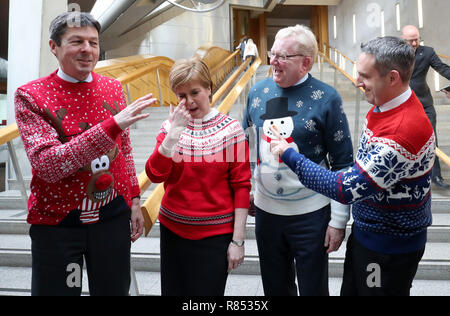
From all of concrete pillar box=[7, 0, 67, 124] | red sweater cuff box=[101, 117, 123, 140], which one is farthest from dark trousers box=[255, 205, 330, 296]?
concrete pillar box=[7, 0, 67, 124]

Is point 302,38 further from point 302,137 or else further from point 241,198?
point 241,198

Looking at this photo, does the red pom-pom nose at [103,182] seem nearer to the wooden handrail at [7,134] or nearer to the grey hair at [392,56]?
the grey hair at [392,56]

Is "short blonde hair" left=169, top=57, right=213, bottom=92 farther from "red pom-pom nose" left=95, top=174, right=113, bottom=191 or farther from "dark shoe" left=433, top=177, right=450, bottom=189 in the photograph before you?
"dark shoe" left=433, top=177, right=450, bottom=189

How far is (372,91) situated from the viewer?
1.32 metres

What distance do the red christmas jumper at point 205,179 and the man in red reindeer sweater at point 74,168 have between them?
0.21 meters

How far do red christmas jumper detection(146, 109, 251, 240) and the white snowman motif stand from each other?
16 cm

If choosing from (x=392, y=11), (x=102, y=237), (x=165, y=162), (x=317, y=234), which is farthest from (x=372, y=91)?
(x=392, y=11)

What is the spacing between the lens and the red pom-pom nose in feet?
4.58

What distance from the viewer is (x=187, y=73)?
57.1 inches

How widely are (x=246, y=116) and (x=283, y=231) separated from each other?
21.9 inches

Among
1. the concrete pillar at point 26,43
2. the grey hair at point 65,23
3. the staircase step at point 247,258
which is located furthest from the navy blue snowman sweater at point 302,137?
the concrete pillar at point 26,43

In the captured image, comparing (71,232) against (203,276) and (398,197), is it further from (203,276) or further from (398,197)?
(398,197)

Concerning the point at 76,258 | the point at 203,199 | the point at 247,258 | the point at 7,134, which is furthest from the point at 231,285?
the point at 7,134

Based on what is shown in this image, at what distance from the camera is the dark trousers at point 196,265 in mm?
1521
